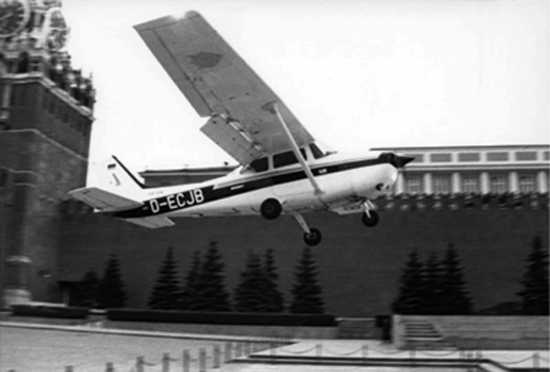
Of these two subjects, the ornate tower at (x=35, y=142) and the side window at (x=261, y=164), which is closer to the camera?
the side window at (x=261, y=164)

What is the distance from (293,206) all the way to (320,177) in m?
0.56

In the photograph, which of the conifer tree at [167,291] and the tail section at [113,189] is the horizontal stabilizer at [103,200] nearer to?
the tail section at [113,189]

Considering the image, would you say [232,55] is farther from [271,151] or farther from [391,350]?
[391,350]

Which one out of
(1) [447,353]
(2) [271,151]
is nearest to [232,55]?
(2) [271,151]

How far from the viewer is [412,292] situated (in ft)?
99.2

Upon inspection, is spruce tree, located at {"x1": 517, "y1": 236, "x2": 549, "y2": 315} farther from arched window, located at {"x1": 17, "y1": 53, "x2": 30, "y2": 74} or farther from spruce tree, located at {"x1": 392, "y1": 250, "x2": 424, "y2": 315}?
arched window, located at {"x1": 17, "y1": 53, "x2": 30, "y2": 74}

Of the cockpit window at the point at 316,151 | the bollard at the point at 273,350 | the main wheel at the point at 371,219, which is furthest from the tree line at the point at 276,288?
the main wheel at the point at 371,219

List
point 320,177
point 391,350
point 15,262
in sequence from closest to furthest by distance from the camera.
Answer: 1. point 320,177
2. point 391,350
3. point 15,262

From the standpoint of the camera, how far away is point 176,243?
37094 mm

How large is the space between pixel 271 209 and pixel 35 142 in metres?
32.9

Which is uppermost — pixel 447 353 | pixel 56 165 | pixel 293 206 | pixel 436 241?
pixel 56 165

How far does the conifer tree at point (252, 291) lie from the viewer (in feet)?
104

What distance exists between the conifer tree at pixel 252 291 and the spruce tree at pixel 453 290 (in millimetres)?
→ 7686

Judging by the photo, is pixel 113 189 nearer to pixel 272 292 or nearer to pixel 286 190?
pixel 286 190
